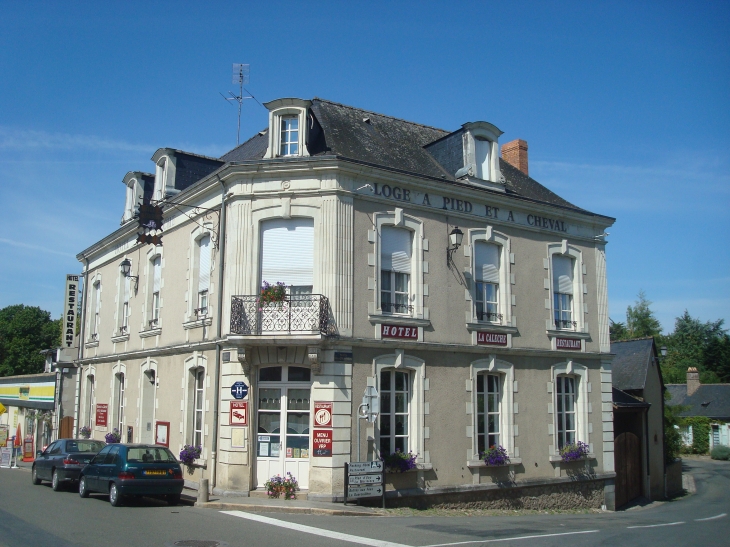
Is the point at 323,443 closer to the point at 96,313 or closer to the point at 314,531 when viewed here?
the point at 314,531

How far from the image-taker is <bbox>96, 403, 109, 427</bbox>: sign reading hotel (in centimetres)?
2327

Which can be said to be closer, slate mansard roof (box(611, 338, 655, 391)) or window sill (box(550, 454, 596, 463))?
window sill (box(550, 454, 596, 463))

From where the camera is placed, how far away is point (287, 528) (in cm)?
1124

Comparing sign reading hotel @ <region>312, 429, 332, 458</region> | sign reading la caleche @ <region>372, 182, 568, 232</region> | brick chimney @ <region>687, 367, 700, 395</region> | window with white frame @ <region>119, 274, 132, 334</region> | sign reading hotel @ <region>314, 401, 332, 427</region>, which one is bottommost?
sign reading hotel @ <region>312, 429, 332, 458</region>

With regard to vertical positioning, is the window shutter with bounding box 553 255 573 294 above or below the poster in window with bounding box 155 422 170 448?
above

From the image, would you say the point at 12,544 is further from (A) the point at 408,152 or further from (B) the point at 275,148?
(A) the point at 408,152

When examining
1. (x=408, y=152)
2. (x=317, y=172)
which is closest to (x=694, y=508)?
(x=408, y=152)

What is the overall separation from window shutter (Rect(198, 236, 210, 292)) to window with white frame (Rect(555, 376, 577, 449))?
969 cm

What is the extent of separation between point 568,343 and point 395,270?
6.16 metres

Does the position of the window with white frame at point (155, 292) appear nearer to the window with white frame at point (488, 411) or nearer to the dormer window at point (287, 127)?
the dormer window at point (287, 127)

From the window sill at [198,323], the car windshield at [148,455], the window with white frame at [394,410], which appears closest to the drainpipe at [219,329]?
the window sill at [198,323]

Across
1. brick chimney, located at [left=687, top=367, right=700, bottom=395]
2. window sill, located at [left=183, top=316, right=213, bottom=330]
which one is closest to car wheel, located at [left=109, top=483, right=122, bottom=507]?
window sill, located at [left=183, top=316, right=213, bottom=330]

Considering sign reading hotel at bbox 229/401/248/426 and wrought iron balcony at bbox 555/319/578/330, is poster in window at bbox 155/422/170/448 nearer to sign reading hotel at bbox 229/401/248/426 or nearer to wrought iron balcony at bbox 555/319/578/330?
sign reading hotel at bbox 229/401/248/426

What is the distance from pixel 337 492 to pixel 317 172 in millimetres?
6849
